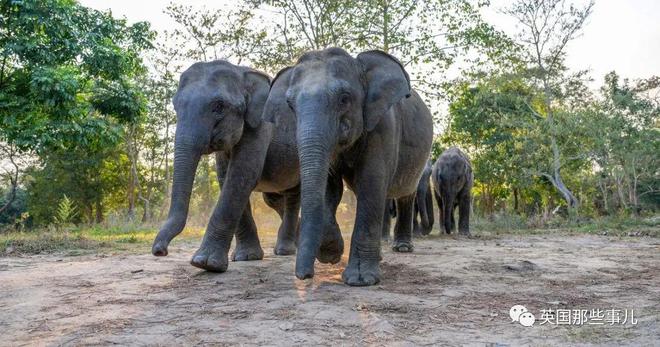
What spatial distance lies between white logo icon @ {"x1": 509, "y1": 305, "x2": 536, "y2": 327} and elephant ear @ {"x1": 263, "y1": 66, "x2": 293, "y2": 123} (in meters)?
3.31

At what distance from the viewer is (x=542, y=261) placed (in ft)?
26.2

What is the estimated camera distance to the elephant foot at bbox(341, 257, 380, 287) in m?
5.76

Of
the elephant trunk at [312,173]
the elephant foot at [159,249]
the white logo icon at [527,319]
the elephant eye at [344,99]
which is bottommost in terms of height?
the white logo icon at [527,319]

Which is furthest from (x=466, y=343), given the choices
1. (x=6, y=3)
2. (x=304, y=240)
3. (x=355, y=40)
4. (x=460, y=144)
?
(x=460, y=144)

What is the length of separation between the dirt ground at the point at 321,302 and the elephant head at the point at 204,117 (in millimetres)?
880

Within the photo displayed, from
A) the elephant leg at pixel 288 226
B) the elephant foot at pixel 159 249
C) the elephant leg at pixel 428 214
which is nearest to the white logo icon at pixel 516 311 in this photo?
the elephant foot at pixel 159 249

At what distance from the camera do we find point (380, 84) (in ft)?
20.0

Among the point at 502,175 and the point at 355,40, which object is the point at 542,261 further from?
the point at 502,175

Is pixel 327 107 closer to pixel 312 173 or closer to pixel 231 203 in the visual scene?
pixel 312 173

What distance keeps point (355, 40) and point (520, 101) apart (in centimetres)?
956

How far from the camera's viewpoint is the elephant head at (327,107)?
211 inches

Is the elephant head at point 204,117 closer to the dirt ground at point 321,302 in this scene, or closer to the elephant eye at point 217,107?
the elephant eye at point 217,107

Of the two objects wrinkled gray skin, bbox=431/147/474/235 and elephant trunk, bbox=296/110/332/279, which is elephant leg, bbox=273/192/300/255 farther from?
wrinkled gray skin, bbox=431/147/474/235

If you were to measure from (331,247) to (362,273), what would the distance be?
0.46 meters
